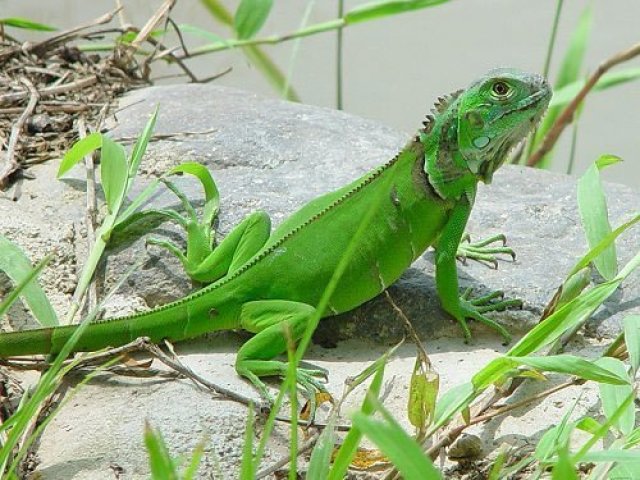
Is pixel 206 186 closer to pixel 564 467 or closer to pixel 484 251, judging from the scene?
pixel 484 251

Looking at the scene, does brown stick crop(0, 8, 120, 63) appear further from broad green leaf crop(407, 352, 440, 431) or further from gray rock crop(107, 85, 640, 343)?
broad green leaf crop(407, 352, 440, 431)

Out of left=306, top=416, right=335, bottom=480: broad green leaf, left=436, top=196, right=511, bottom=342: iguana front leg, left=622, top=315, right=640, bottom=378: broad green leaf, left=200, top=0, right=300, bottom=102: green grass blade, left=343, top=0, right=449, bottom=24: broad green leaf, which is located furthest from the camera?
left=200, top=0, right=300, bottom=102: green grass blade

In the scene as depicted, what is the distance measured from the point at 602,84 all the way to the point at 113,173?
265 cm

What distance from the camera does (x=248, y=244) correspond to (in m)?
3.35

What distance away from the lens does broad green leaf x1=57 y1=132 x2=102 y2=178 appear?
359cm

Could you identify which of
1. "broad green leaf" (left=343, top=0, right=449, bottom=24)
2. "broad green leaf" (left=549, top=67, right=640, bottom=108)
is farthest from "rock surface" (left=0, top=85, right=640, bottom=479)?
"broad green leaf" (left=549, top=67, right=640, bottom=108)

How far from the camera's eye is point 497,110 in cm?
325

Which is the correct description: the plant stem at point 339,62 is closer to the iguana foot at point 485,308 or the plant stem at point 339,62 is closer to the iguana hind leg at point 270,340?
the iguana foot at point 485,308

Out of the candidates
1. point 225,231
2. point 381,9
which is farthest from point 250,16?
point 225,231

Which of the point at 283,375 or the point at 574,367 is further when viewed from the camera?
the point at 283,375

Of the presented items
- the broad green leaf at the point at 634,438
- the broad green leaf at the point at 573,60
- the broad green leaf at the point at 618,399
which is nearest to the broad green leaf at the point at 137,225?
the broad green leaf at the point at 618,399

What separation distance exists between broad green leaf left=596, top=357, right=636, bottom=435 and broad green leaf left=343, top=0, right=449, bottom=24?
254 centimetres

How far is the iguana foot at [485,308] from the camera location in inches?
127

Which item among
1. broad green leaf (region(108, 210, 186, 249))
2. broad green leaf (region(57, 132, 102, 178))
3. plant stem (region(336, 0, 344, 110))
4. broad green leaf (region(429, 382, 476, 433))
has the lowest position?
broad green leaf (region(429, 382, 476, 433))
